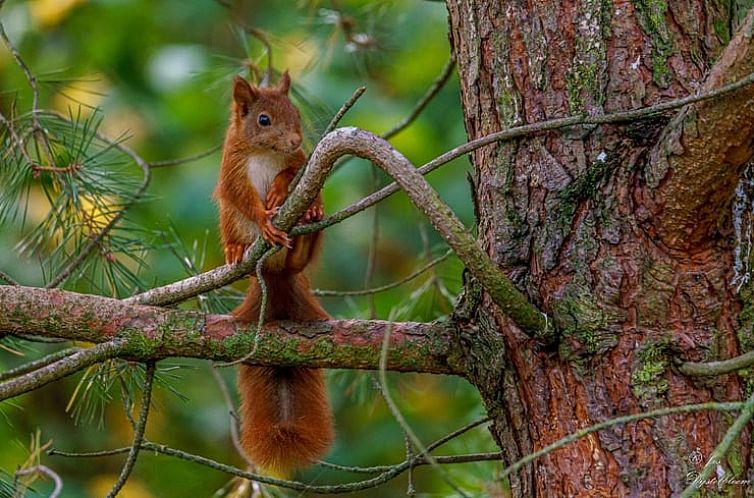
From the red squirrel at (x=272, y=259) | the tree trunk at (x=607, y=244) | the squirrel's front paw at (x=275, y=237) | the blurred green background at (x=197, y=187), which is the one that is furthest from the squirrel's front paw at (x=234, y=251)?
the blurred green background at (x=197, y=187)

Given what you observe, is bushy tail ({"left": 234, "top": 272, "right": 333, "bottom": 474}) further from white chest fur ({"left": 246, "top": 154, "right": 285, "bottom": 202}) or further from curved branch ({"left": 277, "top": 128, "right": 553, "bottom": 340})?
curved branch ({"left": 277, "top": 128, "right": 553, "bottom": 340})

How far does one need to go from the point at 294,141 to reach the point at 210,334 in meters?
0.54

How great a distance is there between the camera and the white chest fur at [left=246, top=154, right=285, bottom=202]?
196 cm

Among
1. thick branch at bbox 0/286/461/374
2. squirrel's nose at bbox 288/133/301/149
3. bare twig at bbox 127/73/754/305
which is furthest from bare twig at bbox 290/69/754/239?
squirrel's nose at bbox 288/133/301/149

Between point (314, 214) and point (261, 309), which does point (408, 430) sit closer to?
point (261, 309)

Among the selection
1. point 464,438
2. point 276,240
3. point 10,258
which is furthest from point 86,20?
point 276,240

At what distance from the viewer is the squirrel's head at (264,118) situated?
196 centimetres

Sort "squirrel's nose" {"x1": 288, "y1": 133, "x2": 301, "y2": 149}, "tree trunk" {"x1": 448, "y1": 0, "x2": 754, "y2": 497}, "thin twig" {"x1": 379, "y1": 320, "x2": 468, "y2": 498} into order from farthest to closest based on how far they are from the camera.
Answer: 1. "squirrel's nose" {"x1": 288, "y1": 133, "x2": 301, "y2": 149}
2. "tree trunk" {"x1": 448, "y1": 0, "x2": 754, "y2": 497}
3. "thin twig" {"x1": 379, "y1": 320, "x2": 468, "y2": 498}

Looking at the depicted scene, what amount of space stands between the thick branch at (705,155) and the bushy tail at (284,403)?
24.3 inches

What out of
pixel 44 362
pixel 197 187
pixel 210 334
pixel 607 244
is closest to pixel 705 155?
pixel 607 244

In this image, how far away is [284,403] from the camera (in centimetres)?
177

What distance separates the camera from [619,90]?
1.37 metres

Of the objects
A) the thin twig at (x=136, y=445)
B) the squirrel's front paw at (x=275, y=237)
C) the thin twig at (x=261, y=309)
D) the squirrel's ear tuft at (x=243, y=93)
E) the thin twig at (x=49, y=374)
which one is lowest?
the thin twig at (x=136, y=445)

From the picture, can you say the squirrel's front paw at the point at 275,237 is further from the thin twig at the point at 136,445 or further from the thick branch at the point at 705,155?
the thick branch at the point at 705,155
